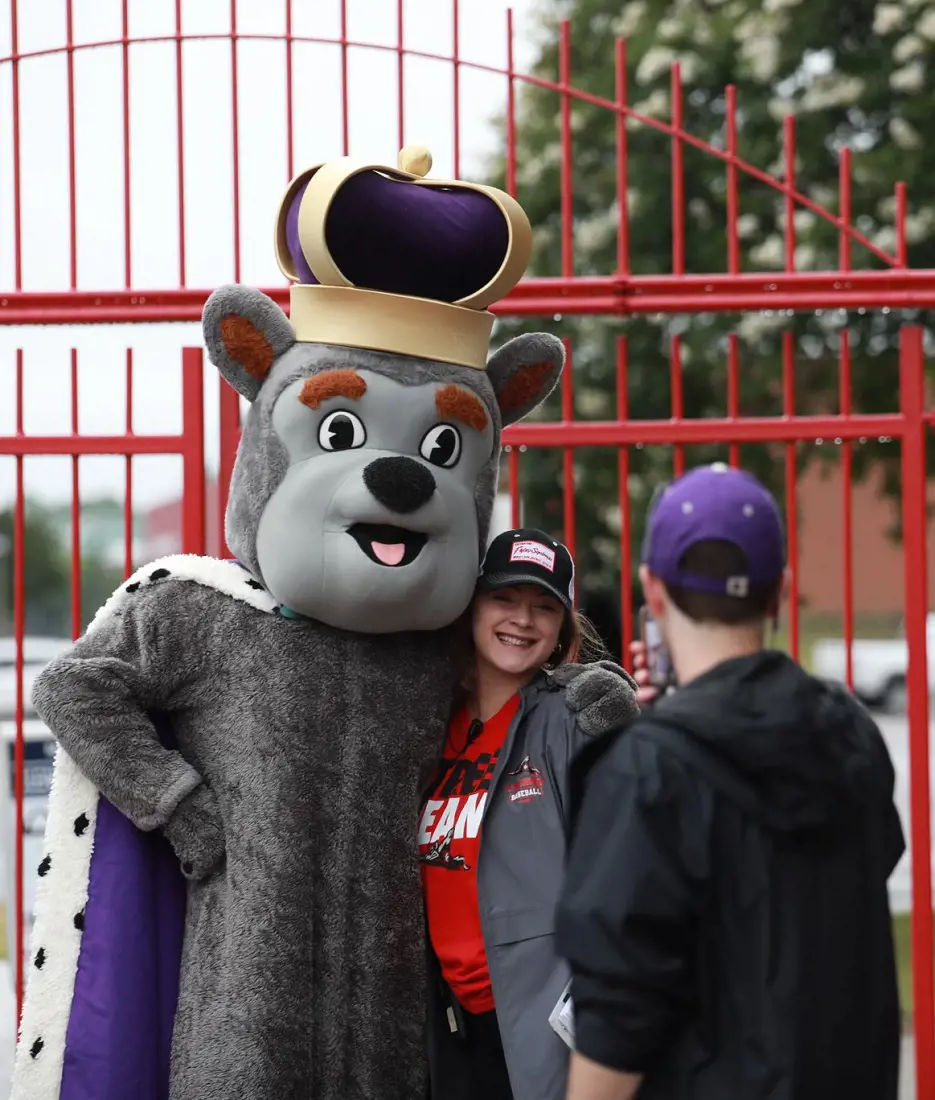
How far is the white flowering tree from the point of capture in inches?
368

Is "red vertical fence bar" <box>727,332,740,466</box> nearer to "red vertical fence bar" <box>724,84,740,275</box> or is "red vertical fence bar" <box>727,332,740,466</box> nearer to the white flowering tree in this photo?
"red vertical fence bar" <box>724,84,740,275</box>

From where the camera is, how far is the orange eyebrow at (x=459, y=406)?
305 cm

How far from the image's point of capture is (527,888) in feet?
9.30

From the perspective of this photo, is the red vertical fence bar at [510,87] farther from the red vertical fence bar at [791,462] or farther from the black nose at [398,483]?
the black nose at [398,483]

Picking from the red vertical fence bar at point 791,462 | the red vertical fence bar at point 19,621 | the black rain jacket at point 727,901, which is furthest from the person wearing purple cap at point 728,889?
the red vertical fence bar at point 19,621

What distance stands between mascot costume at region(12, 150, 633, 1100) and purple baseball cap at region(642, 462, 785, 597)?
89cm

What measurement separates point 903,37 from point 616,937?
29.0ft

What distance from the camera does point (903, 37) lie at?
9.60 metres

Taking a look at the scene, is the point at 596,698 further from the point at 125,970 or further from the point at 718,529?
the point at 125,970

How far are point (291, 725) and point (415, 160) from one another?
122cm

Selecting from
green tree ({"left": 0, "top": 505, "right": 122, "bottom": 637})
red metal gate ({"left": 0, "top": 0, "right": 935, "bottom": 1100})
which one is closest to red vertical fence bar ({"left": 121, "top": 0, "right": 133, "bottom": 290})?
red metal gate ({"left": 0, "top": 0, "right": 935, "bottom": 1100})

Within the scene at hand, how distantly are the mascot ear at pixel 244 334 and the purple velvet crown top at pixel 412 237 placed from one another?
13 centimetres

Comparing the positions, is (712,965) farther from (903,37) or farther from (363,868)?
(903,37)

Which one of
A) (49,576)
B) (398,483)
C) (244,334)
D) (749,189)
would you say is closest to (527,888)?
(398,483)
